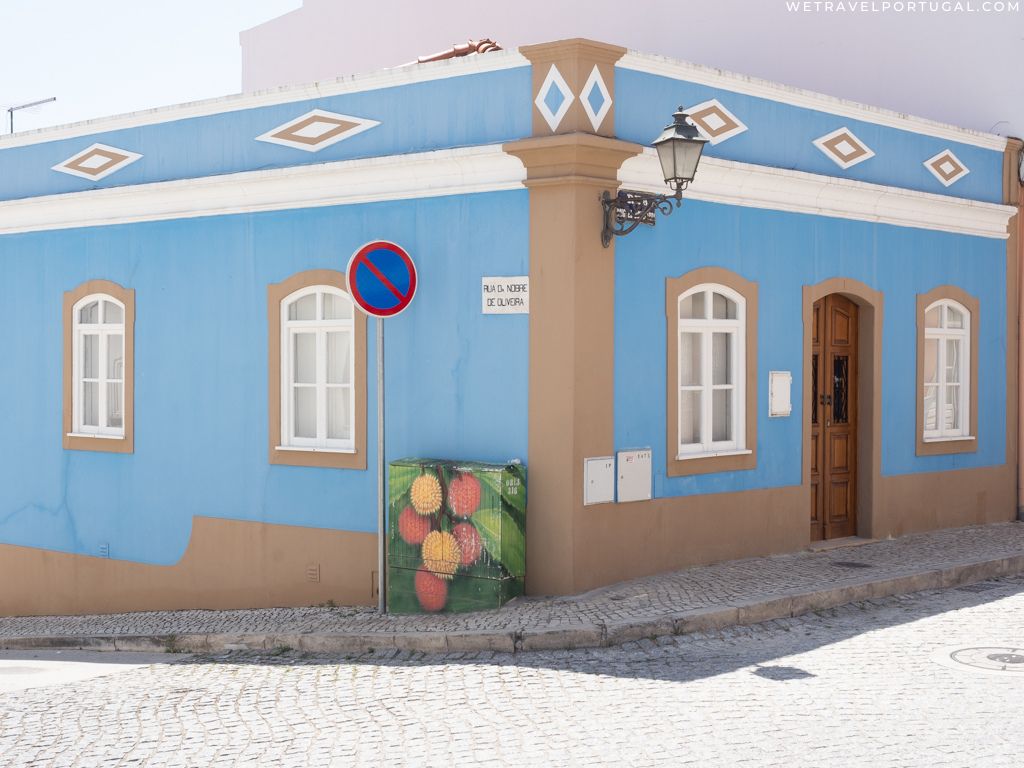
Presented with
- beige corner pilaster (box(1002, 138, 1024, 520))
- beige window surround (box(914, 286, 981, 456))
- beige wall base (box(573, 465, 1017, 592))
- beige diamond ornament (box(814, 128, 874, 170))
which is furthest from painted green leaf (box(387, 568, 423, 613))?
beige corner pilaster (box(1002, 138, 1024, 520))

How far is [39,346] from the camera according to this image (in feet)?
43.5

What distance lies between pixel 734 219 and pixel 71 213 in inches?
285

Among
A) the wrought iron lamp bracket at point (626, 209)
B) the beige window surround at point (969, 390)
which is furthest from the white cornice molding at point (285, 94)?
the beige window surround at point (969, 390)

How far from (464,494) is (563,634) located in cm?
157

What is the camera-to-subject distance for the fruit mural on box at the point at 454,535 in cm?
902

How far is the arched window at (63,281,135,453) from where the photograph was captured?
40.6 feet

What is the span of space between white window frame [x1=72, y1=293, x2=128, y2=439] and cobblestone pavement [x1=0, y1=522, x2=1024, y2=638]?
204 centimetres

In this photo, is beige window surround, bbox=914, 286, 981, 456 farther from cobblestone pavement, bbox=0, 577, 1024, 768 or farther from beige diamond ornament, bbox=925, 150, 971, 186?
cobblestone pavement, bbox=0, 577, 1024, 768

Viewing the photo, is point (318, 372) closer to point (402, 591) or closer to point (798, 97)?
point (402, 591)

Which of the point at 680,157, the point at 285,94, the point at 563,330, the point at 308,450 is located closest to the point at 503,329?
the point at 563,330

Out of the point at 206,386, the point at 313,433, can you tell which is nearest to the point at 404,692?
the point at 313,433

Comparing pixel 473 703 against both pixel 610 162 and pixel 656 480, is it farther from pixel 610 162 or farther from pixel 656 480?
pixel 610 162

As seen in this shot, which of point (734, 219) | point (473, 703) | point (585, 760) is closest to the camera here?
point (585, 760)

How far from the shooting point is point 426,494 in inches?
366
